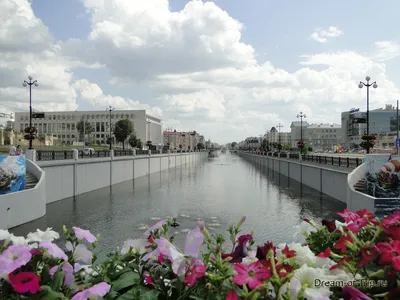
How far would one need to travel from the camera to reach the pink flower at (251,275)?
1.84 meters

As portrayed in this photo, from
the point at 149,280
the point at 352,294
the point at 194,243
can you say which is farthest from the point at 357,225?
the point at 149,280

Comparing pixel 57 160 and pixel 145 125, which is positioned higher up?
pixel 145 125

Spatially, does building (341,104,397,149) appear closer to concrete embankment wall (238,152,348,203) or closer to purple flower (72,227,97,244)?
concrete embankment wall (238,152,348,203)

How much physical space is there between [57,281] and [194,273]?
81 centimetres

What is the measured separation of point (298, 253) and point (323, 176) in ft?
128

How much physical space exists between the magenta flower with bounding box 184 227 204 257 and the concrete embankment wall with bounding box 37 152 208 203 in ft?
94.3

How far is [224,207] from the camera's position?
30125mm

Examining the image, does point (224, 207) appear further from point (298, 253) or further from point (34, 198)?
point (298, 253)

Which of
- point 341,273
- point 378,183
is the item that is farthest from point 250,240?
point 378,183

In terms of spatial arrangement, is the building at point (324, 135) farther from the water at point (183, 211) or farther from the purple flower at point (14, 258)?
the purple flower at point (14, 258)

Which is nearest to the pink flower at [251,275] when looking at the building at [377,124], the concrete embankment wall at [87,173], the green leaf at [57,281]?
the green leaf at [57,281]

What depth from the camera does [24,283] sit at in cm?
194

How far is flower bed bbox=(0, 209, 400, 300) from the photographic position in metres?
1.90

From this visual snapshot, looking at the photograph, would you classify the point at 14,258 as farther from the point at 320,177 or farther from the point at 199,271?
the point at 320,177
